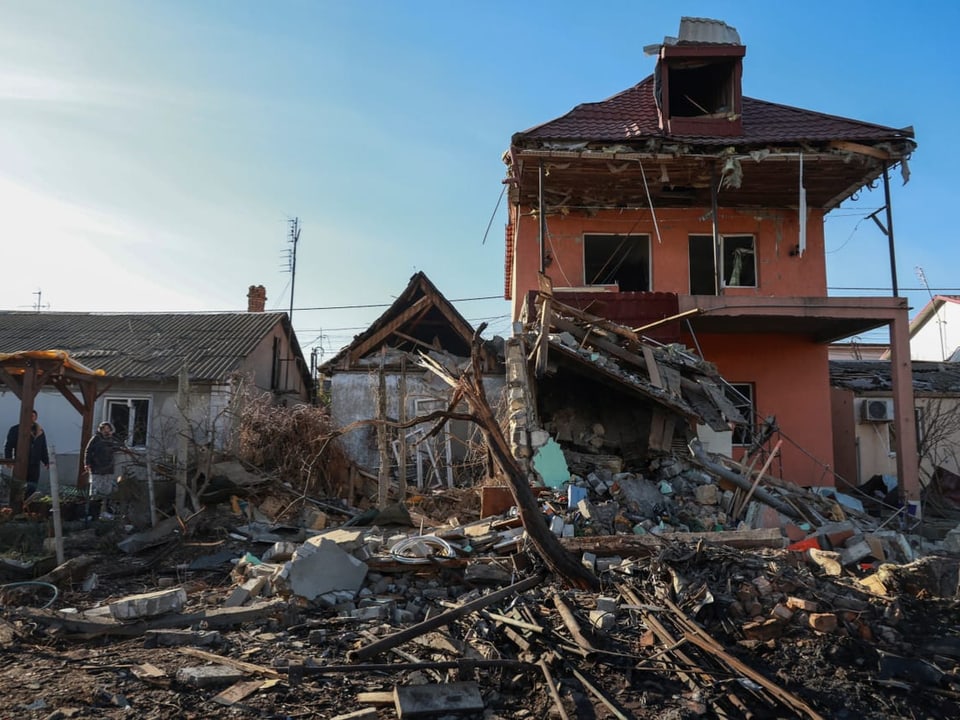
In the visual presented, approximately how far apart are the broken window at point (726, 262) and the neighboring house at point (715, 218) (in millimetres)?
28

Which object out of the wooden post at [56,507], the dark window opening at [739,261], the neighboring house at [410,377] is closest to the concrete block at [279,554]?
the wooden post at [56,507]

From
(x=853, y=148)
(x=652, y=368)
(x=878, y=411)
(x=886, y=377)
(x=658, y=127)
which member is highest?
(x=658, y=127)

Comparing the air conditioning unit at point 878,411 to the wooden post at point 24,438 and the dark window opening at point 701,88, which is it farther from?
the wooden post at point 24,438

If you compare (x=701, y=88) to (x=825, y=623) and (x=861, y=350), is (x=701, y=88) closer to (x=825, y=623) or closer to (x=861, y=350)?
(x=825, y=623)

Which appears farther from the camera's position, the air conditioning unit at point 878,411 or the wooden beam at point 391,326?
the wooden beam at point 391,326

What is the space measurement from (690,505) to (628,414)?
6.26ft

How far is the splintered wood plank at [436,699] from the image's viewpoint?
4469 millimetres

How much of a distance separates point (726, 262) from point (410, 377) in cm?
727

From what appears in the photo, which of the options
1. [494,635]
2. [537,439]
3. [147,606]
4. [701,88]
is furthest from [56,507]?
[701,88]

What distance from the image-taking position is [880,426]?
16.2m

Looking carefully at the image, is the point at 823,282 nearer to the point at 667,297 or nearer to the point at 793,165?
the point at 793,165

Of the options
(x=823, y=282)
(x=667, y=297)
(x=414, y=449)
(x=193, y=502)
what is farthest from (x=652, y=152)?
(x=193, y=502)

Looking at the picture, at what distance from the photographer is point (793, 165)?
41.1ft

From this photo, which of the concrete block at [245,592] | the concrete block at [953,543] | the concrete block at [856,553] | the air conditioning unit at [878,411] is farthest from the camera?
the air conditioning unit at [878,411]
